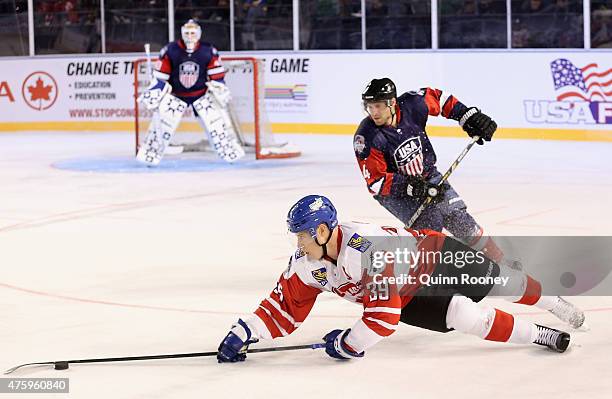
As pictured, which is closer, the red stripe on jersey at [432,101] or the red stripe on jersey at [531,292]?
the red stripe on jersey at [531,292]

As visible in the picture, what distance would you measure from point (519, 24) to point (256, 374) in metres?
10.9

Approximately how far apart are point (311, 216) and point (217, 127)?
27.6ft

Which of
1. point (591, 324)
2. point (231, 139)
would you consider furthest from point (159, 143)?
point (591, 324)

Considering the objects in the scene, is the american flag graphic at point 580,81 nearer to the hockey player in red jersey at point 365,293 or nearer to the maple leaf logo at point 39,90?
the maple leaf logo at point 39,90

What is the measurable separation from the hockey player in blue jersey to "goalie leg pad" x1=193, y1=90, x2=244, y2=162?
22.0 feet

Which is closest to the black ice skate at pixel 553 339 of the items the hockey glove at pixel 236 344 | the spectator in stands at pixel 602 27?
the hockey glove at pixel 236 344

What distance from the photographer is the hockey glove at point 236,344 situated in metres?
4.32

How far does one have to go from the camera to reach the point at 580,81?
535 inches

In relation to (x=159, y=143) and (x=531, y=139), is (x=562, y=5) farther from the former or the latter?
(x=159, y=143)

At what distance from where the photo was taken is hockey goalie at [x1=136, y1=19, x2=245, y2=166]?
12047 mm

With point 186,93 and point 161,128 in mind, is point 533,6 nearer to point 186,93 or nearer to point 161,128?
point 186,93

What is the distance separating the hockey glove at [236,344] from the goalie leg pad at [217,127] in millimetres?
8013

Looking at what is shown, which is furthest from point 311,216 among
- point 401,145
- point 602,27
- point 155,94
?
point 602,27

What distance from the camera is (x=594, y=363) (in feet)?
14.1
